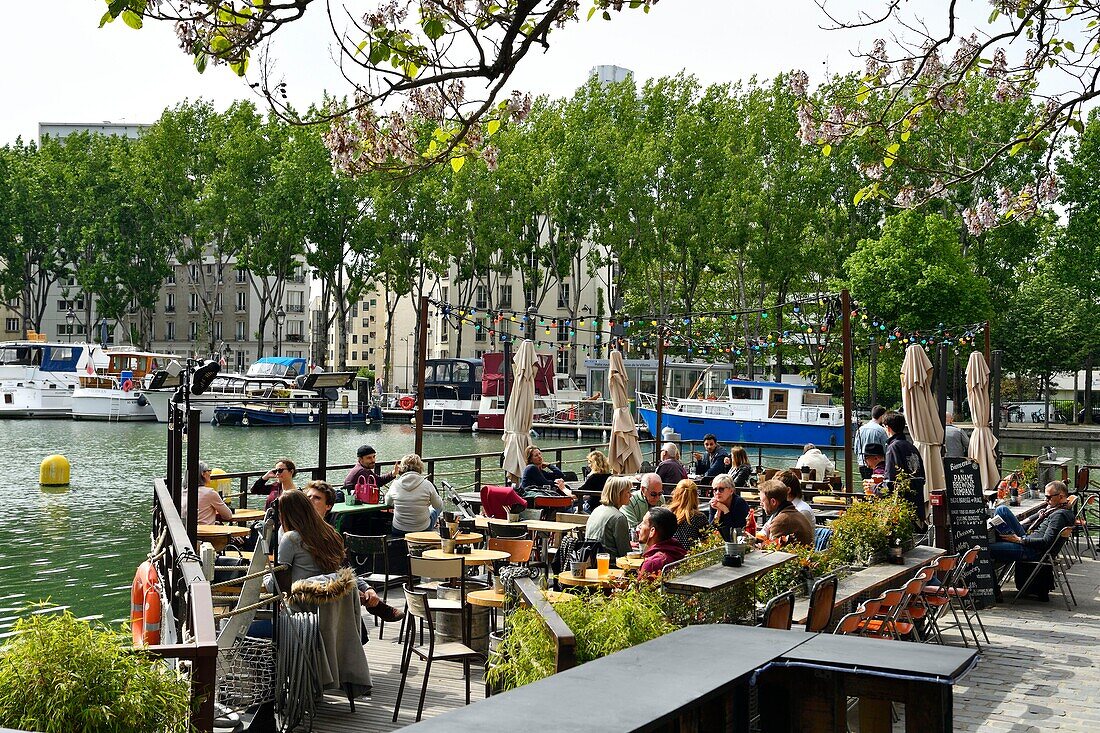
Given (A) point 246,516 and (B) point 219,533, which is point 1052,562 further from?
(A) point 246,516

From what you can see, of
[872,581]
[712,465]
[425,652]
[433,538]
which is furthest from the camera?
[712,465]

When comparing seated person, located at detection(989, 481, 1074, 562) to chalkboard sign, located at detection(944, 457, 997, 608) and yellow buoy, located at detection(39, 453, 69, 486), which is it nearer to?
chalkboard sign, located at detection(944, 457, 997, 608)

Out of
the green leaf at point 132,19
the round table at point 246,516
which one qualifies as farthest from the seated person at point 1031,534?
the green leaf at point 132,19

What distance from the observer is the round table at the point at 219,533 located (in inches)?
402

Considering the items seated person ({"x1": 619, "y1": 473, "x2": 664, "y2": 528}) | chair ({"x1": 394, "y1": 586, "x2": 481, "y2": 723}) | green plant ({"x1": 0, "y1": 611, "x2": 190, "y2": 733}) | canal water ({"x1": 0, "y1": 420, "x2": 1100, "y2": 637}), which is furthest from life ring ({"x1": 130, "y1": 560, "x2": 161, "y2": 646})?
seated person ({"x1": 619, "y1": 473, "x2": 664, "y2": 528})

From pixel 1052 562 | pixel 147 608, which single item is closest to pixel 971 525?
pixel 1052 562

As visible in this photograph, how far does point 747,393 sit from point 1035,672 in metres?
34.2

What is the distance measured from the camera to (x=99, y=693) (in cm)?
289

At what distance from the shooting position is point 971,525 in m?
10.6

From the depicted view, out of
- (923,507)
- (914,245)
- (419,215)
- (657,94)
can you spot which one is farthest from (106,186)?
(923,507)

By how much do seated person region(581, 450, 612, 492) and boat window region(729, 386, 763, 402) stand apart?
28.4 metres

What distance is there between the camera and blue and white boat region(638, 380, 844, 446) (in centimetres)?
4119

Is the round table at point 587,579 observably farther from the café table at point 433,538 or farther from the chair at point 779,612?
the café table at point 433,538

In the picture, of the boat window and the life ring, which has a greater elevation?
the boat window
